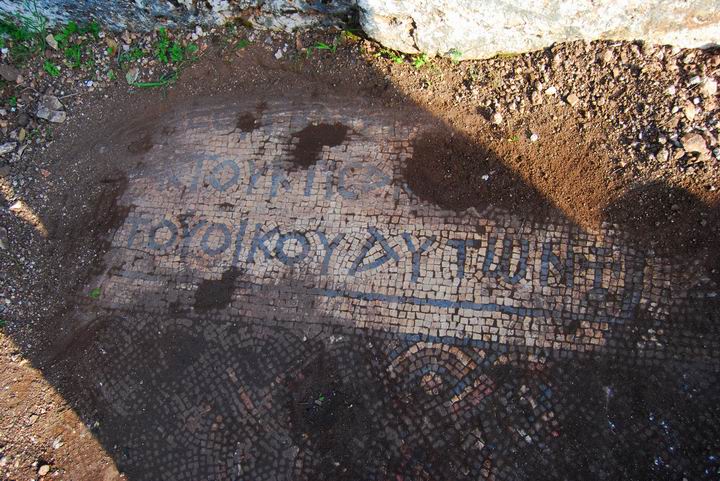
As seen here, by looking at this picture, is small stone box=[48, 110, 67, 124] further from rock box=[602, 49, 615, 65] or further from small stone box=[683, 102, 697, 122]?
small stone box=[683, 102, 697, 122]

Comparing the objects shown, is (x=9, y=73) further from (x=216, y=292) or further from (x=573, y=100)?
(x=573, y=100)

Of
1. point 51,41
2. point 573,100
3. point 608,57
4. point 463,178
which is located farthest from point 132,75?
point 608,57

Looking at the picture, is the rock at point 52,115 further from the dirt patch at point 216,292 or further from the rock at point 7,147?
the dirt patch at point 216,292

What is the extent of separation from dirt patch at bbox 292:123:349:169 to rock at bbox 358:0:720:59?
5.37 feet

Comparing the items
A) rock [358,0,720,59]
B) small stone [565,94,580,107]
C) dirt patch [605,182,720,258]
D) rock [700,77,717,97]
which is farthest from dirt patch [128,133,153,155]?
rock [700,77,717,97]

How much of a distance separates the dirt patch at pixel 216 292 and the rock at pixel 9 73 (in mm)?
5343

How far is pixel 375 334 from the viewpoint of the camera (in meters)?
6.29

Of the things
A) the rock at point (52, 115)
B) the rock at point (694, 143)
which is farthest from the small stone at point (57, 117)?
the rock at point (694, 143)

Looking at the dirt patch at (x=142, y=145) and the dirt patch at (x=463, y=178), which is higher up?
the dirt patch at (x=463, y=178)

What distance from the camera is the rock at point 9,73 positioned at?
27.0ft

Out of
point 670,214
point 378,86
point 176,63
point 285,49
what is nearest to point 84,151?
point 176,63

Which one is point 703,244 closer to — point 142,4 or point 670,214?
point 670,214

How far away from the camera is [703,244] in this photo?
6047 mm

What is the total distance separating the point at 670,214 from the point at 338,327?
4.64 m
